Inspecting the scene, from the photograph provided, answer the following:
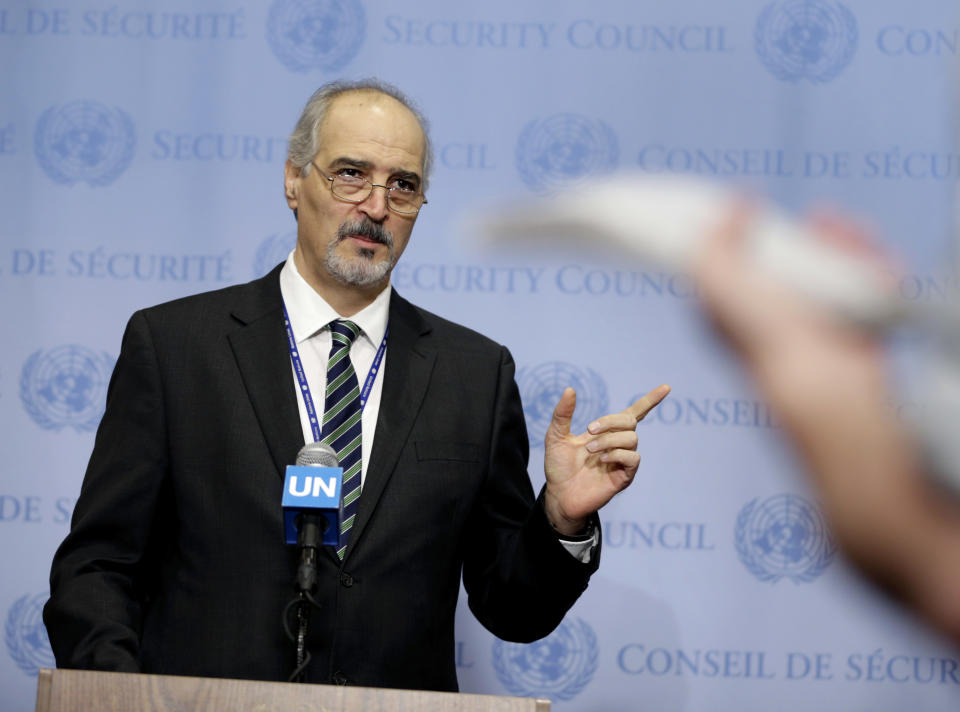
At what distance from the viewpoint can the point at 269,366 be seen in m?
2.38

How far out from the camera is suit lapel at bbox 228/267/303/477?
229cm

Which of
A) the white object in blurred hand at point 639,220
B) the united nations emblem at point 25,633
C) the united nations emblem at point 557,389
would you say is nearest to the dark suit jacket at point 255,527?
the united nations emblem at point 557,389

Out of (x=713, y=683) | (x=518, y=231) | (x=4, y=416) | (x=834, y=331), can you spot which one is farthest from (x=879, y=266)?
(x=4, y=416)

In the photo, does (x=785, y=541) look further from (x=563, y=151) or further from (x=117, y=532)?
(x=117, y=532)

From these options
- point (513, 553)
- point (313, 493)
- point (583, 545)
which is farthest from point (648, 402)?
point (313, 493)

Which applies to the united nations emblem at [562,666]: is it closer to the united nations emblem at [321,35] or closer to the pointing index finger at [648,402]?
the pointing index finger at [648,402]

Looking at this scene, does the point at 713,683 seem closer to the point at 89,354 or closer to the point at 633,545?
the point at 633,545

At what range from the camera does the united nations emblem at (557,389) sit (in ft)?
11.6

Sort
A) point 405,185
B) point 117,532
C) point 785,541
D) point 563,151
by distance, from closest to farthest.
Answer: point 117,532, point 405,185, point 785,541, point 563,151

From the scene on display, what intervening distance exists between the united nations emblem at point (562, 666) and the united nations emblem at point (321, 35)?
200 cm

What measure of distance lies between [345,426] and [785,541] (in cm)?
177

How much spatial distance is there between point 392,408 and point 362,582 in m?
0.39

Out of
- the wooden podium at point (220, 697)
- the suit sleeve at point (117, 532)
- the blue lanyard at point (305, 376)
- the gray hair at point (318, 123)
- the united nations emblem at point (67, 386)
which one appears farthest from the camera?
the united nations emblem at point (67, 386)

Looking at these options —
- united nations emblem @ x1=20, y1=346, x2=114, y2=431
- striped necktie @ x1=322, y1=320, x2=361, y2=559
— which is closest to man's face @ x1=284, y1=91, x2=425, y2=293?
striped necktie @ x1=322, y1=320, x2=361, y2=559
